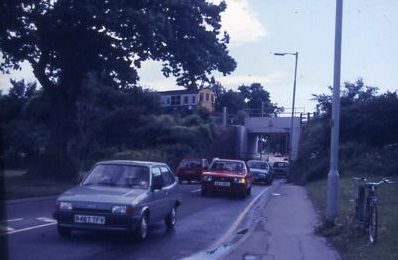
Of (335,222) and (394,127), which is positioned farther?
(394,127)

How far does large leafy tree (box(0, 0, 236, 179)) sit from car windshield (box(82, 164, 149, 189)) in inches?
477

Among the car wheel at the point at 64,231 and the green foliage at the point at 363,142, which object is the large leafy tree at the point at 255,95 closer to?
the green foliage at the point at 363,142

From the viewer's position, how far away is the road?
34.5ft

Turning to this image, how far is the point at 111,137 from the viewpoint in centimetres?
5259

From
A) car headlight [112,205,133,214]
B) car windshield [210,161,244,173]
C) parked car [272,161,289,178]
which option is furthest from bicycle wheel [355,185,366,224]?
parked car [272,161,289,178]

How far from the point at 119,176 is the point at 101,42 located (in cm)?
1523

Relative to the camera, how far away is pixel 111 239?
1235cm

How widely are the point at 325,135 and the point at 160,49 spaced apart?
21.7 m

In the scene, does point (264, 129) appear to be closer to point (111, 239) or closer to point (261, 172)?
point (261, 172)

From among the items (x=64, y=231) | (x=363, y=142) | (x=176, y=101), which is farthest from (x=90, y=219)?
(x=176, y=101)

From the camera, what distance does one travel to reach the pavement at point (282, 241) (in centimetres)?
1082

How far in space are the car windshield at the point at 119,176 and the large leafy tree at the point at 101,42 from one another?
1211 cm

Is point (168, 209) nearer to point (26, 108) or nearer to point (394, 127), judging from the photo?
point (394, 127)

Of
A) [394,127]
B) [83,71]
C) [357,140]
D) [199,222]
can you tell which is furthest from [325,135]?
[199,222]
